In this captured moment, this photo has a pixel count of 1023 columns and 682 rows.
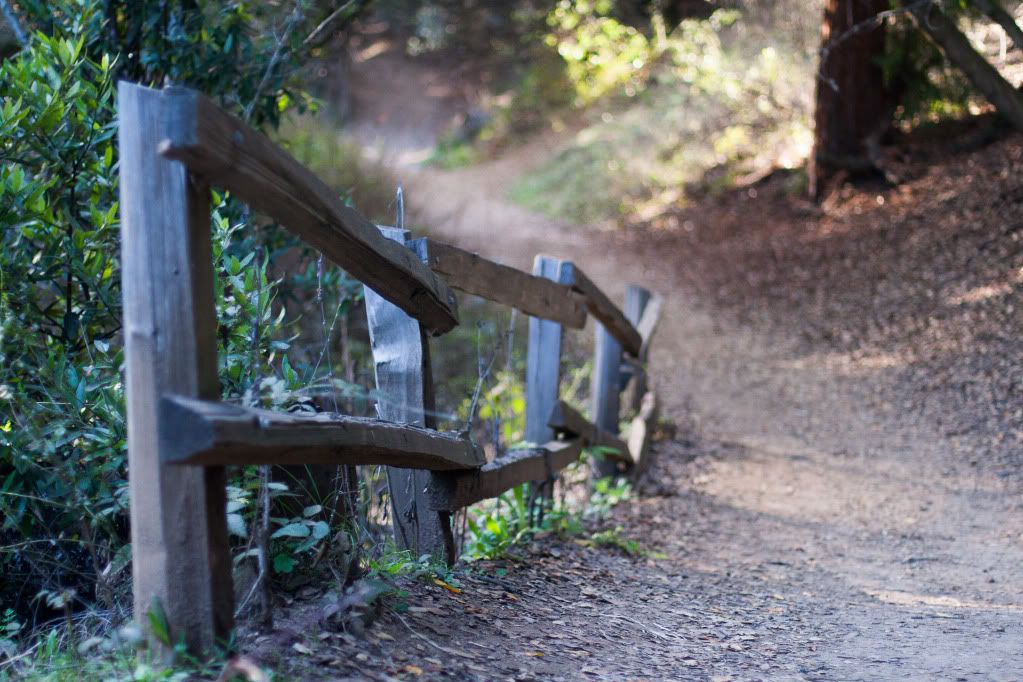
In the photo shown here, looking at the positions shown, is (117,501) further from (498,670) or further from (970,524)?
(970,524)

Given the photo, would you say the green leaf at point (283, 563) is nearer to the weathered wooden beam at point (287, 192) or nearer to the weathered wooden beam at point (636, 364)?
the weathered wooden beam at point (287, 192)

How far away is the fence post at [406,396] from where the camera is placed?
3896mm

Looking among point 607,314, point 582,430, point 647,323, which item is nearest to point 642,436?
point 607,314

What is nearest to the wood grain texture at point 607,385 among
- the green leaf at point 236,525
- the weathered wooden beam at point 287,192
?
the weathered wooden beam at point 287,192

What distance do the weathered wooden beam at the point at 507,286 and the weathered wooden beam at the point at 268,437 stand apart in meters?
1.06

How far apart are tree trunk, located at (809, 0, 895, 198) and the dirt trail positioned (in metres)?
5.09

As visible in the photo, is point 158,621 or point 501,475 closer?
point 158,621

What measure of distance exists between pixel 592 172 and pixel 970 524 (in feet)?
52.2

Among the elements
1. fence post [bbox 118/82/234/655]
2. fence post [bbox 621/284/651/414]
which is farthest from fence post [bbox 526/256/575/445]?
fence post [bbox 118/82/234/655]

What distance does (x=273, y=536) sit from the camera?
2996mm

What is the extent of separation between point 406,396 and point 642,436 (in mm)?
3704

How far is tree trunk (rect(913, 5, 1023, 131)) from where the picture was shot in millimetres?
8953

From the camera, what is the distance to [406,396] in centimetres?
391

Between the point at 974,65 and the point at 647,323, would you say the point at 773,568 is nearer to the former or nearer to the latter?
the point at 647,323
